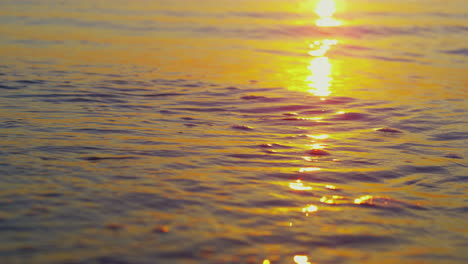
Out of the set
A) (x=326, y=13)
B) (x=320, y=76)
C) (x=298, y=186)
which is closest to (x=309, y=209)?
(x=298, y=186)

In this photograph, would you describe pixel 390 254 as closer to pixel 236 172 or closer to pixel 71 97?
pixel 236 172

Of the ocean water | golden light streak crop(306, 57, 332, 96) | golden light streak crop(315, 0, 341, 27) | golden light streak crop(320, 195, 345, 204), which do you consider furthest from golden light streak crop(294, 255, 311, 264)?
golden light streak crop(315, 0, 341, 27)

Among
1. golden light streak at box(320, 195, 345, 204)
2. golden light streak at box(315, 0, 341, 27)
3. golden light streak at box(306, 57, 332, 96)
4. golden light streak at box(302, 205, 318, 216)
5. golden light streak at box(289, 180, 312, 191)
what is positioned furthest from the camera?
golden light streak at box(315, 0, 341, 27)

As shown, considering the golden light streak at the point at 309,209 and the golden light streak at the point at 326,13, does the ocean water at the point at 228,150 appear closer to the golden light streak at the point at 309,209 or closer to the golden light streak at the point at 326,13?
the golden light streak at the point at 309,209

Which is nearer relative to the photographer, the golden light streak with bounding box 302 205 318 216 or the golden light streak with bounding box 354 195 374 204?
the golden light streak with bounding box 302 205 318 216

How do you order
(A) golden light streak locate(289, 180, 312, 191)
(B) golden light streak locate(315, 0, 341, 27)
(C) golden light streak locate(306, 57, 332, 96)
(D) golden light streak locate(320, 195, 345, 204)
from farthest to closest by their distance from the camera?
(B) golden light streak locate(315, 0, 341, 27), (C) golden light streak locate(306, 57, 332, 96), (A) golden light streak locate(289, 180, 312, 191), (D) golden light streak locate(320, 195, 345, 204)

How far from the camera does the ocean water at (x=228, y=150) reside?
8.75 feet

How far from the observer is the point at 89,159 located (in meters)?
3.79

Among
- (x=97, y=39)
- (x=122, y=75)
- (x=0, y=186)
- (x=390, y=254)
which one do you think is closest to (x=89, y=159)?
(x=0, y=186)

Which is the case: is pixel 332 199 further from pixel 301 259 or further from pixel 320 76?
pixel 320 76

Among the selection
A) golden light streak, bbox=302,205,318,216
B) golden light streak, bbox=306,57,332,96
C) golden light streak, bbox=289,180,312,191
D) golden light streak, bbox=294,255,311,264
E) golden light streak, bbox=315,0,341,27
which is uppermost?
golden light streak, bbox=315,0,341,27

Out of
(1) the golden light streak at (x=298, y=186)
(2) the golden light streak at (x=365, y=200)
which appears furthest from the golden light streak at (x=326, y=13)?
(2) the golden light streak at (x=365, y=200)

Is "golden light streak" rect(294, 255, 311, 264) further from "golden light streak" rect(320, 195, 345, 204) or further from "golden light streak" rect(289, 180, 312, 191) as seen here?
"golden light streak" rect(289, 180, 312, 191)

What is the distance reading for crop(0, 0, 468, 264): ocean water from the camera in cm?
267
